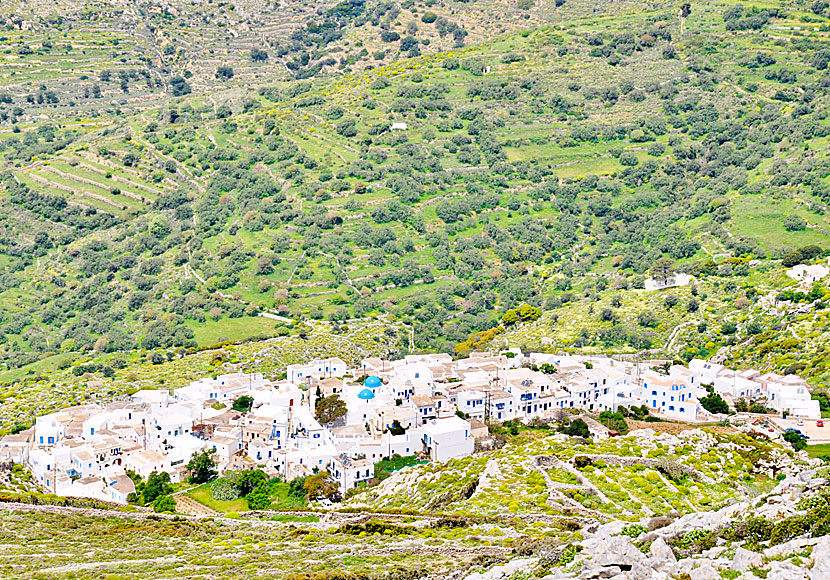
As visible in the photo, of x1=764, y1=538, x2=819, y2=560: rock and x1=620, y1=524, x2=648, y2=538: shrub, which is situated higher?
x1=764, y1=538, x2=819, y2=560: rock

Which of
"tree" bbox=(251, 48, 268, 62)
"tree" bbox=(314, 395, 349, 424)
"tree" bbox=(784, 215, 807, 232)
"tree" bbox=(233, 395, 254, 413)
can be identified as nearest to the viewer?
"tree" bbox=(314, 395, 349, 424)

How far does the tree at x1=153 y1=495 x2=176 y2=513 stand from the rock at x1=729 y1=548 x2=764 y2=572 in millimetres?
30008

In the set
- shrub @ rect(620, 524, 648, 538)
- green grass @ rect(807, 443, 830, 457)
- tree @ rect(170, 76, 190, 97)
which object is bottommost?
green grass @ rect(807, 443, 830, 457)

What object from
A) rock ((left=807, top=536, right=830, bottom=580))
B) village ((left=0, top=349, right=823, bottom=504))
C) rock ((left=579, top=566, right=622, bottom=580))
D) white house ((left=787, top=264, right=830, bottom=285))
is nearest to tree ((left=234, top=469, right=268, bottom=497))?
village ((left=0, top=349, right=823, bottom=504))

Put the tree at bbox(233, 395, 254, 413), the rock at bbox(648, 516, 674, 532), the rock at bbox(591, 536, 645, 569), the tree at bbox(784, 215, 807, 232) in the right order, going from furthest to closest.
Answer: the tree at bbox(784, 215, 807, 232), the tree at bbox(233, 395, 254, 413), the rock at bbox(648, 516, 674, 532), the rock at bbox(591, 536, 645, 569)

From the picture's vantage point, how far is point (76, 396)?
67438mm

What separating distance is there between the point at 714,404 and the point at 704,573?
3745 cm

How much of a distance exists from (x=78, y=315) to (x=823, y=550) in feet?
289

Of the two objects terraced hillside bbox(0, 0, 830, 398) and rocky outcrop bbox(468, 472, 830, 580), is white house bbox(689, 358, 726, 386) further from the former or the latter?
rocky outcrop bbox(468, 472, 830, 580)

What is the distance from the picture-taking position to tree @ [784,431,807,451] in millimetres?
47219

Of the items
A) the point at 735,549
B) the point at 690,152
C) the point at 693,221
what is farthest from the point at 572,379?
the point at 690,152

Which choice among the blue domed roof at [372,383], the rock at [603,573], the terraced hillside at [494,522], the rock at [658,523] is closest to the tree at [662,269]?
the blue domed roof at [372,383]

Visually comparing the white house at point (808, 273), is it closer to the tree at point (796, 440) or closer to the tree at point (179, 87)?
the tree at point (796, 440)

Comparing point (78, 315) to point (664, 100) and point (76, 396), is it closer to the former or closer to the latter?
point (76, 396)
